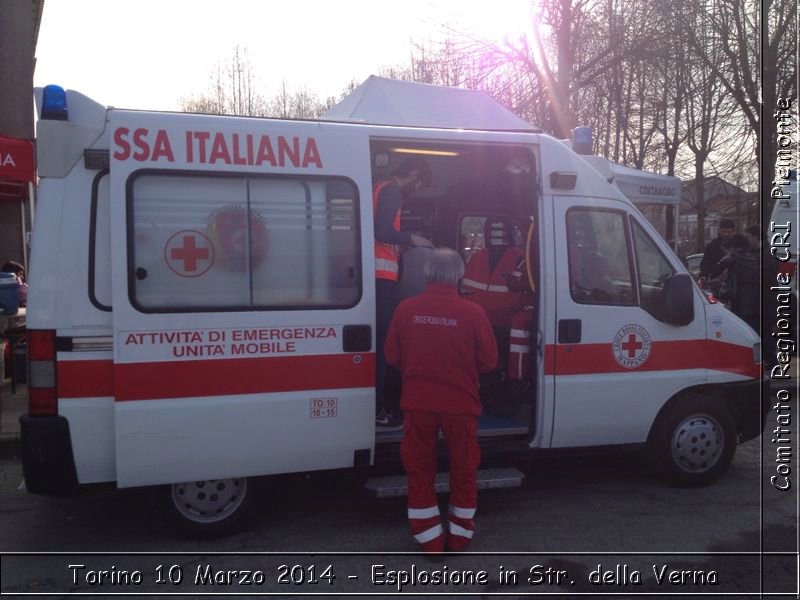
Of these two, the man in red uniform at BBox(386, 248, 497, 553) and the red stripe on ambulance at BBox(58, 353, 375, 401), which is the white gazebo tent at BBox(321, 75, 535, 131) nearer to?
the man in red uniform at BBox(386, 248, 497, 553)

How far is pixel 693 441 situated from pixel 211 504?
3.51 m

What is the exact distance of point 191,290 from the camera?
13.6 ft

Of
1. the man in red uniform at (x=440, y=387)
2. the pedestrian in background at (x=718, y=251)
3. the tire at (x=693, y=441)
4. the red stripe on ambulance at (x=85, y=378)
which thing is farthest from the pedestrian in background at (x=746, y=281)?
the red stripe on ambulance at (x=85, y=378)

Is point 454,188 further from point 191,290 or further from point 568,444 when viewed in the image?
point 191,290

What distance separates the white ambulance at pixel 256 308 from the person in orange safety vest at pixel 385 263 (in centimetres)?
21

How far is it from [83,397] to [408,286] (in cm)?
233

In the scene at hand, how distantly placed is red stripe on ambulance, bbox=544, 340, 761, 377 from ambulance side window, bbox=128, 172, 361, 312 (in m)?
1.52

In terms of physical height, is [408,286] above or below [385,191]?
below

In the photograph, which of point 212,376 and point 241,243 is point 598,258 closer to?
point 241,243

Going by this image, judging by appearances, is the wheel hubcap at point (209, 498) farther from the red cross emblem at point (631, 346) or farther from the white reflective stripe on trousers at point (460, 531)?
the red cross emblem at point (631, 346)

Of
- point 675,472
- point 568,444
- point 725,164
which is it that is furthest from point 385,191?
point 725,164

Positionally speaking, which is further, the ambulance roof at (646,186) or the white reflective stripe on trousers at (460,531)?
the ambulance roof at (646,186)

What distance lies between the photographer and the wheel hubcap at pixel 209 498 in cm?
428

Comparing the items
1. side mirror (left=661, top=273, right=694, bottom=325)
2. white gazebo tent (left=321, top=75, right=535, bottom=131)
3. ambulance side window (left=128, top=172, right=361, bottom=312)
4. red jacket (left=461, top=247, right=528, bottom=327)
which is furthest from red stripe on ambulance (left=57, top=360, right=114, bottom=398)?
side mirror (left=661, top=273, right=694, bottom=325)
